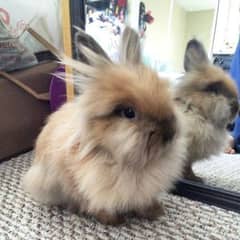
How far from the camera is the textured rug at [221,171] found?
109cm

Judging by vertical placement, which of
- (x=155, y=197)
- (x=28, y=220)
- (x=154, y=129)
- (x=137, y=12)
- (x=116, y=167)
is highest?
Result: (x=137, y=12)

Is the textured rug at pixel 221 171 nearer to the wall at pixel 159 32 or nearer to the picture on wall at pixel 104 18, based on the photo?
the wall at pixel 159 32

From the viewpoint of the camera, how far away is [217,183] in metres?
1.10

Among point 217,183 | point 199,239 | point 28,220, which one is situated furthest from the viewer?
point 217,183

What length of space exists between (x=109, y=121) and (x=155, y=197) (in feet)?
0.93

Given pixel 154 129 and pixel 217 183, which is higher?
pixel 154 129

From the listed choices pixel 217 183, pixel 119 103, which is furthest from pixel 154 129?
pixel 217 183

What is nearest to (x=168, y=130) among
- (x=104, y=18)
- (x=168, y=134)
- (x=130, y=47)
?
(x=168, y=134)

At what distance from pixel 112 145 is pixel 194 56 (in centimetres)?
45

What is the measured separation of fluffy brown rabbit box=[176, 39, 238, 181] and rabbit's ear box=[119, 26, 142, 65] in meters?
Answer: 0.23

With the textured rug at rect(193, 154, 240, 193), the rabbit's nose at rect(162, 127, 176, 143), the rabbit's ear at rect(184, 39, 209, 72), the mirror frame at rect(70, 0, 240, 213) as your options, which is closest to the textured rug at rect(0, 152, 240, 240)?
the mirror frame at rect(70, 0, 240, 213)

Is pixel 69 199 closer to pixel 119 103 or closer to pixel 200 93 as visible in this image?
pixel 119 103

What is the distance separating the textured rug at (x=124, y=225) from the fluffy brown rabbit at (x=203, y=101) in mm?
179

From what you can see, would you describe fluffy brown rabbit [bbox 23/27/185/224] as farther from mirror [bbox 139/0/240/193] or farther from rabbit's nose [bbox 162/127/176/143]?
mirror [bbox 139/0/240/193]
